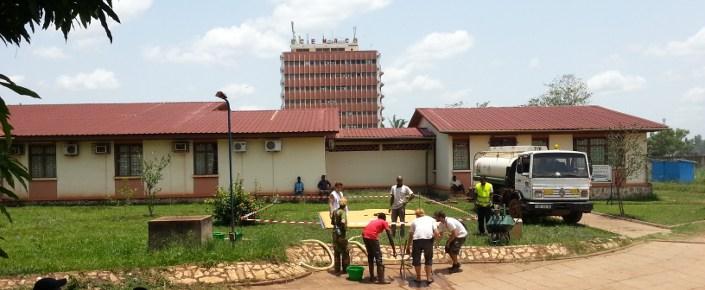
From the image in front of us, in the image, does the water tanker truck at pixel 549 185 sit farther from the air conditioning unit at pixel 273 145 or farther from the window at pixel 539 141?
the air conditioning unit at pixel 273 145

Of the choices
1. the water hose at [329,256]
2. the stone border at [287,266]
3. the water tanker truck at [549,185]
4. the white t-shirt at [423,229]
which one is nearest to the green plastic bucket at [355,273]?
the water hose at [329,256]

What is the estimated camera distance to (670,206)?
23000mm

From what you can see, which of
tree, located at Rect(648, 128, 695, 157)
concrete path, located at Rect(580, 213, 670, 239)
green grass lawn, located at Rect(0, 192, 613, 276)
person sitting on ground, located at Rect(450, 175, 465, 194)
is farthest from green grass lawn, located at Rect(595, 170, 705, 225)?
tree, located at Rect(648, 128, 695, 157)

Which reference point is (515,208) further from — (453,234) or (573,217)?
(453,234)

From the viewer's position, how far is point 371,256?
37.7ft

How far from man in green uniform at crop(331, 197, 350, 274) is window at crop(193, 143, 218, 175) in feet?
47.1

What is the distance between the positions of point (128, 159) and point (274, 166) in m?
6.15

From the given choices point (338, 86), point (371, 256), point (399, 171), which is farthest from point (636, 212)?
point (338, 86)

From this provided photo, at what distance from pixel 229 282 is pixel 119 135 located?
15.8 meters

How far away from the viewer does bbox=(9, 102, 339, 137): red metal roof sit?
82.2 feet

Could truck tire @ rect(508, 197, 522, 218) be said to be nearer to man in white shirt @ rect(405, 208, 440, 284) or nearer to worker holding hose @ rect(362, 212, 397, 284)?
man in white shirt @ rect(405, 208, 440, 284)

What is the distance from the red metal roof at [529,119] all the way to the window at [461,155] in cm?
77

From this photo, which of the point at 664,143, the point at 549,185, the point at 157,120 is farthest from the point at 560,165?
the point at 664,143

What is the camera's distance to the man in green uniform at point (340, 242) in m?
11.8
